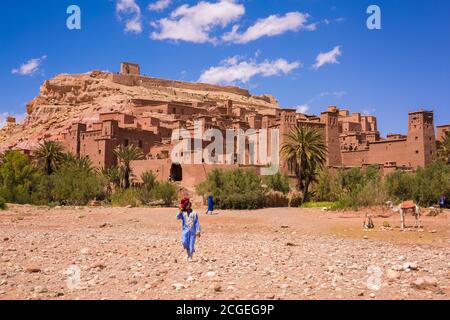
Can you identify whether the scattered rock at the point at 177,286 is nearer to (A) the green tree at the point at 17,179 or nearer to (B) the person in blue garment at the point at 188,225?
(B) the person in blue garment at the point at 188,225

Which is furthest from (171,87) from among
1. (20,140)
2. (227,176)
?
(227,176)

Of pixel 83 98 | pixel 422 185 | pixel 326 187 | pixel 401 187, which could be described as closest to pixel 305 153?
pixel 326 187

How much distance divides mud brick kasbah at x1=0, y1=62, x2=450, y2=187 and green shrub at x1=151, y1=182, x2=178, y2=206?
3.85 m

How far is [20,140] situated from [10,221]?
45.7 m

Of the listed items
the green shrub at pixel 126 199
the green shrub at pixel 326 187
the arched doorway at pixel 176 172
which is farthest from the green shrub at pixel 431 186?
the arched doorway at pixel 176 172

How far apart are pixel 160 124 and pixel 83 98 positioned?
24171 mm

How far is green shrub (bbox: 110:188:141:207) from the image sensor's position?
33.2 meters

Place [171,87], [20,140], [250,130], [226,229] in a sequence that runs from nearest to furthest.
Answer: [226,229] → [250,130] → [20,140] → [171,87]

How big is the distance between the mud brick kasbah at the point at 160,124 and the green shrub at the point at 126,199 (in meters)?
4.88

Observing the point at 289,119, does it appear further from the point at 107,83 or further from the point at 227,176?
the point at 107,83

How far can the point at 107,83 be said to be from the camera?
3036 inches
